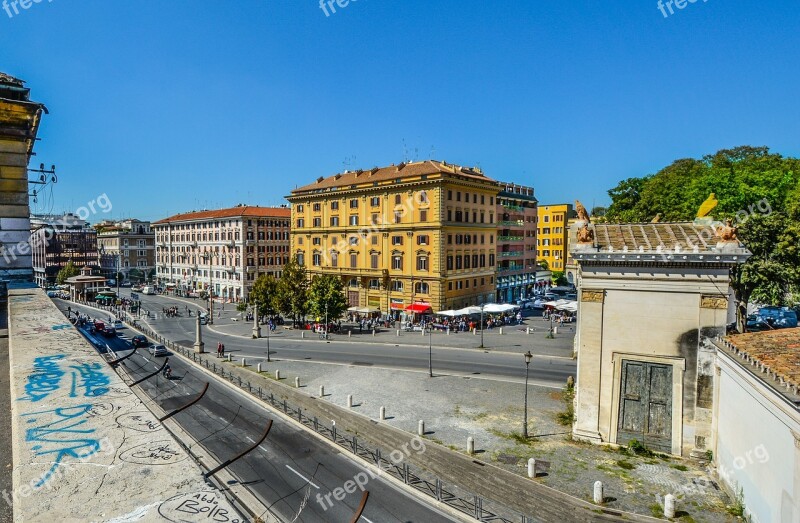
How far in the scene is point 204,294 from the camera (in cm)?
8650

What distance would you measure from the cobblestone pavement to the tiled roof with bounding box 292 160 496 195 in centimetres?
3052

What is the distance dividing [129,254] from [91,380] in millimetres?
134586

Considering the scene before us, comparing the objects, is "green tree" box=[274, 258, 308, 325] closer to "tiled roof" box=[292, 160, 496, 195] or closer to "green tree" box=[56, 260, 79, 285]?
"tiled roof" box=[292, 160, 496, 195]

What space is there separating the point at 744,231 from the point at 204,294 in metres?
81.9

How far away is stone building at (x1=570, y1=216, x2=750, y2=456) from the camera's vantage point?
18.5 m

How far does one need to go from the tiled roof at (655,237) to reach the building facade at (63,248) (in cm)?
12910

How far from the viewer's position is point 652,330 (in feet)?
63.4

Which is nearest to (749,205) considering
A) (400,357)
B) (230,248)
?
(400,357)

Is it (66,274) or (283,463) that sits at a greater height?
(66,274)

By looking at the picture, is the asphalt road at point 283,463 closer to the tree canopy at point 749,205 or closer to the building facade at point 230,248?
the tree canopy at point 749,205

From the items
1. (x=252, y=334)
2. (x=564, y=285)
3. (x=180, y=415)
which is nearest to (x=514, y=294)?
(x=564, y=285)

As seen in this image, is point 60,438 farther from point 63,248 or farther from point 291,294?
point 63,248

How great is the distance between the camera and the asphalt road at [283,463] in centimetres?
1612

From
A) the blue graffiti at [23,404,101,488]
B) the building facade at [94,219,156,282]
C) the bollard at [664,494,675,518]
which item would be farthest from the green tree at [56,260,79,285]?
the blue graffiti at [23,404,101,488]
